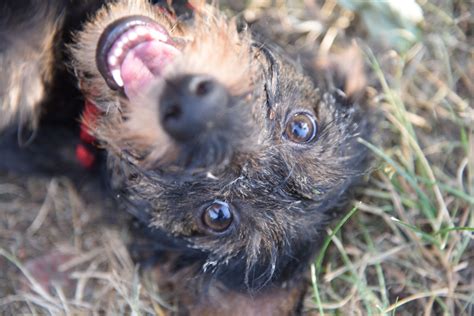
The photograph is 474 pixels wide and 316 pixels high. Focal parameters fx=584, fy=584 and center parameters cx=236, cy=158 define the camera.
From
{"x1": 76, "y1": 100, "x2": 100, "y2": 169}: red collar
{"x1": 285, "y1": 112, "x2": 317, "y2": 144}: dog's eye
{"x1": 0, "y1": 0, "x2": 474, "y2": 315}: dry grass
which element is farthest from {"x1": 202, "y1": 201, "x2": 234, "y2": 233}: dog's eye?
{"x1": 0, "y1": 0, "x2": 474, "y2": 315}: dry grass

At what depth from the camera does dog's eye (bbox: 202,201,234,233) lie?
7.12 ft

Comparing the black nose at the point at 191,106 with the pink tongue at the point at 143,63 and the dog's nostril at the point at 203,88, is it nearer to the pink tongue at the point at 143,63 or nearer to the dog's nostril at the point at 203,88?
the dog's nostril at the point at 203,88

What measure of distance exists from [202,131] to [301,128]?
30.7 inches

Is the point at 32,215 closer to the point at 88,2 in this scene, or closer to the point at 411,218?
the point at 88,2

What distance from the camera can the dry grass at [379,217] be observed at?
10.4ft

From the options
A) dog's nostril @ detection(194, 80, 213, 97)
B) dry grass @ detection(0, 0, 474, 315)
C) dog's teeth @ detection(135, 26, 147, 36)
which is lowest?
dry grass @ detection(0, 0, 474, 315)

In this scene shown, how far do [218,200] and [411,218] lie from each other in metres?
1.62

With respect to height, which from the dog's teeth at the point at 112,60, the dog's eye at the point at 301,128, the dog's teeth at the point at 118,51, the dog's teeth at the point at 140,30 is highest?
the dog's teeth at the point at 140,30

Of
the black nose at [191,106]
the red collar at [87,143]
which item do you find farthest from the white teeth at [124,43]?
the black nose at [191,106]

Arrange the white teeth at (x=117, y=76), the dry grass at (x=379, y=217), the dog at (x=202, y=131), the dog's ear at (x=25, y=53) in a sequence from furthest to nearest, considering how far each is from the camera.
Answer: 1. the dry grass at (x=379, y=217)
2. the dog's ear at (x=25, y=53)
3. the white teeth at (x=117, y=76)
4. the dog at (x=202, y=131)

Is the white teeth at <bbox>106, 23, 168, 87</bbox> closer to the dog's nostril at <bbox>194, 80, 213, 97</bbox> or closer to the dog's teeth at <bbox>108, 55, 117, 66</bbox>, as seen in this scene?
the dog's teeth at <bbox>108, 55, 117, 66</bbox>

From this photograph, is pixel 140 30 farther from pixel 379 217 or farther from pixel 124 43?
pixel 379 217

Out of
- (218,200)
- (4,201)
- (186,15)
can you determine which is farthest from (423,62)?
(4,201)

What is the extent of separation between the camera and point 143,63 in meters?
2.00
